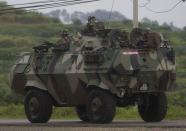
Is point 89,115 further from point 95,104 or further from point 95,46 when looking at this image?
point 95,46

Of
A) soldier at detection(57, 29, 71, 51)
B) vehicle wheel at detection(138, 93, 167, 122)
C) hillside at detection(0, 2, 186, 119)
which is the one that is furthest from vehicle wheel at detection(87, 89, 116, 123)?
hillside at detection(0, 2, 186, 119)

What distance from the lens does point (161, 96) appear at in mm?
22453

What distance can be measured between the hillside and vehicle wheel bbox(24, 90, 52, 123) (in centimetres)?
403

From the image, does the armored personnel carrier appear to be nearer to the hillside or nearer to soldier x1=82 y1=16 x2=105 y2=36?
soldier x1=82 y1=16 x2=105 y2=36

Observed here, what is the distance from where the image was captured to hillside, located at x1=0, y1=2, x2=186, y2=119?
112 feet

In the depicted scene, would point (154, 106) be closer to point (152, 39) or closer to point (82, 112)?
point (152, 39)

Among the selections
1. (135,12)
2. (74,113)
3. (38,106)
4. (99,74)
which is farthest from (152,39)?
(74,113)

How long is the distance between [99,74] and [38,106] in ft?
9.43

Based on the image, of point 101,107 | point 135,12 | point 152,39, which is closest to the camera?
point 101,107

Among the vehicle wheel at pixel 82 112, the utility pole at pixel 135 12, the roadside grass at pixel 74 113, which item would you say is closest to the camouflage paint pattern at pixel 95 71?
the vehicle wheel at pixel 82 112

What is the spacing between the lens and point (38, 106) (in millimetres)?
23141

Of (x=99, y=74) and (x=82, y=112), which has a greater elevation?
(x=99, y=74)

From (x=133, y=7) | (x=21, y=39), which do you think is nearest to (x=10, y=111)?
(x=133, y=7)

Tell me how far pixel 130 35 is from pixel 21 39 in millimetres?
48952
